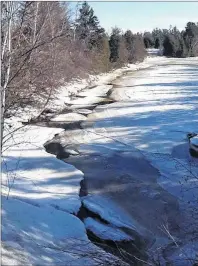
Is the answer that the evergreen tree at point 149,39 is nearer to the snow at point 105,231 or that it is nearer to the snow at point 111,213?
the snow at point 111,213

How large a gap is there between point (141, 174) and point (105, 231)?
12.1 feet

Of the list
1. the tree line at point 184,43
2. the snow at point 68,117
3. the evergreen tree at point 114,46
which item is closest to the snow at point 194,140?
the snow at point 68,117

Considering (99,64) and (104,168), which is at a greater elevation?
(99,64)

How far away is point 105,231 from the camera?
7555mm

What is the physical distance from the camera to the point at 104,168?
37.3ft

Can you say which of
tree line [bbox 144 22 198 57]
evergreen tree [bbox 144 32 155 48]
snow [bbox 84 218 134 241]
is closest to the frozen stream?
snow [bbox 84 218 134 241]

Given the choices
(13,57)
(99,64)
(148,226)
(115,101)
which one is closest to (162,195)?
(148,226)

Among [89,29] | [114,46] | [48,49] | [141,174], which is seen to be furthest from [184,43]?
[141,174]

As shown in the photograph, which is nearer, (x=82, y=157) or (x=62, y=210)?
(x=62, y=210)

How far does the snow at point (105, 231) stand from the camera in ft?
24.0

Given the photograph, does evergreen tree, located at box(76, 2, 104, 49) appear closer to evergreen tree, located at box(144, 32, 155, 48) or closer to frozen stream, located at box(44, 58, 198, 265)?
frozen stream, located at box(44, 58, 198, 265)

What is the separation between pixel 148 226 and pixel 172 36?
68261 millimetres

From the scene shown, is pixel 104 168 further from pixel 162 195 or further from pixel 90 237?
pixel 90 237

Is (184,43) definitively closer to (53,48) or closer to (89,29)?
(89,29)
